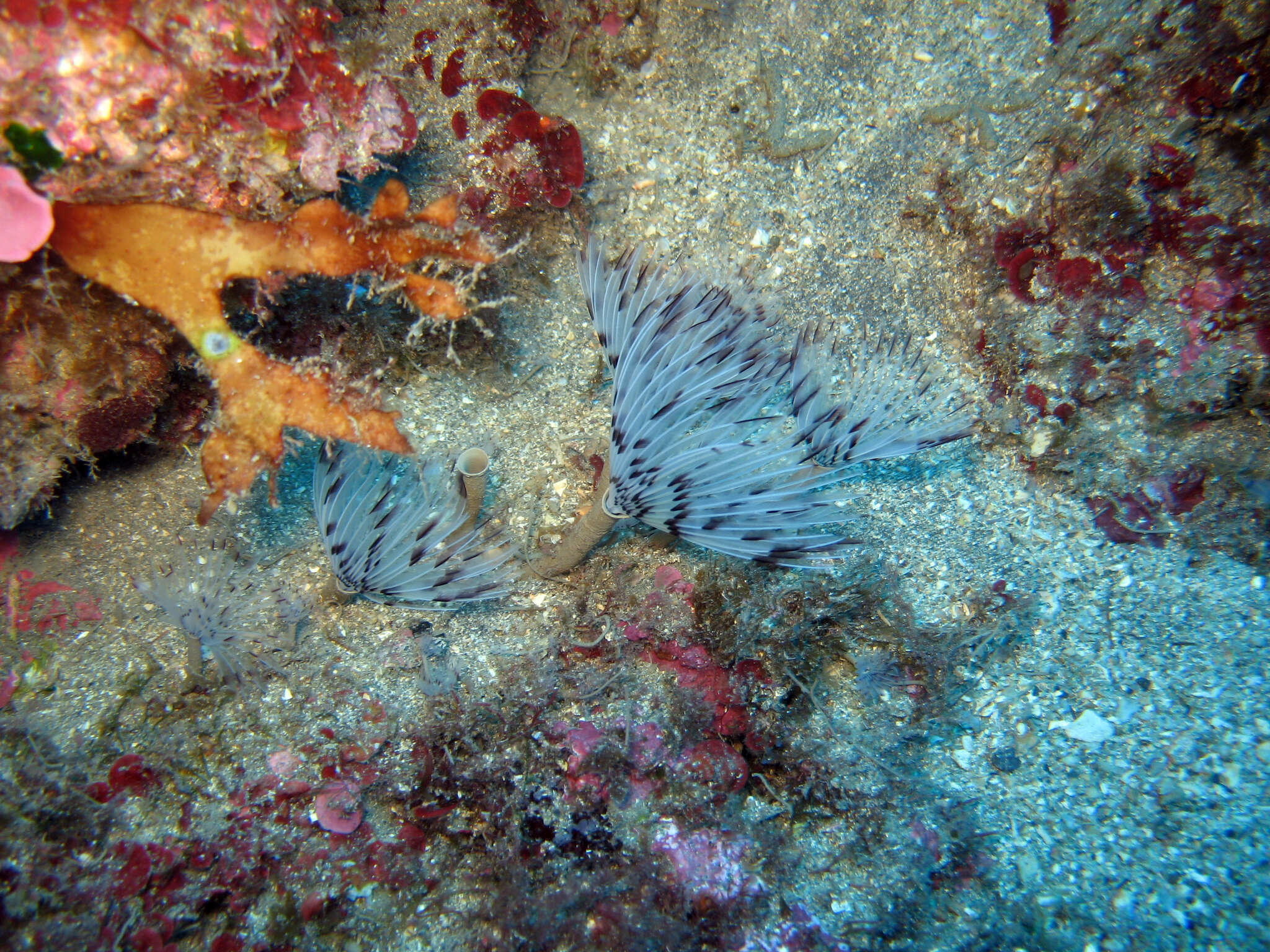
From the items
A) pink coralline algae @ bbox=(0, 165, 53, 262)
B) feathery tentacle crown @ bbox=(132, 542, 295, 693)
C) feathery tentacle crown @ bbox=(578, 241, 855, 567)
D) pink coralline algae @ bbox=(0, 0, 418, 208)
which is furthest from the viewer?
feathery tentacle crown @ bbox=(132, 542, 295, 693)

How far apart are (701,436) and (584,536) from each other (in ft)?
2.95

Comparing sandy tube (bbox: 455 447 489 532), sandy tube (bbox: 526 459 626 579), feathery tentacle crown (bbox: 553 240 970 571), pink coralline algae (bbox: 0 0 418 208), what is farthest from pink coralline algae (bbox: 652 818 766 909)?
pink coralline algae (bbox: 0 0 418 208)

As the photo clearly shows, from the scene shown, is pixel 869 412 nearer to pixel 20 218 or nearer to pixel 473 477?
pixel 473 477

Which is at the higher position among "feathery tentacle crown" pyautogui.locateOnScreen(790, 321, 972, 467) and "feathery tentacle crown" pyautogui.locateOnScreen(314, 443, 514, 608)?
"feathery tentacle crown" pyautogui.locateOnScreen(790, 321, 972, 467)

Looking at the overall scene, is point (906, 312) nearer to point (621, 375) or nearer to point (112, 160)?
point (621, 375)

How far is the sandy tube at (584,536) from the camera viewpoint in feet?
10.5

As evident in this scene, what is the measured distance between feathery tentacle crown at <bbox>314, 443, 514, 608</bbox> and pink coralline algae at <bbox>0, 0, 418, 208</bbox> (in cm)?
133

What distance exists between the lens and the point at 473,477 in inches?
134

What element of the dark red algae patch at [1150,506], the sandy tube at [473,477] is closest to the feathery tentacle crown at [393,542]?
the sandy tube at [473,477]

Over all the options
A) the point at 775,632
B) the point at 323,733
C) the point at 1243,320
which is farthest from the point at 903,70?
the point at 323,733

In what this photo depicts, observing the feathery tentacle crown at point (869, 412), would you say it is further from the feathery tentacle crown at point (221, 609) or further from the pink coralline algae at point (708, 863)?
the feathery tentacle crown at point (221, 609)

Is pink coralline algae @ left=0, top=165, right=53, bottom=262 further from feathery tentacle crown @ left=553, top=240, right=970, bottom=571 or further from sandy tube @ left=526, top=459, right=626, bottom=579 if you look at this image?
sandy tube @ left=526, top=459, right=626, bottom=579

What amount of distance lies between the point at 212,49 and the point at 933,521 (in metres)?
4.16

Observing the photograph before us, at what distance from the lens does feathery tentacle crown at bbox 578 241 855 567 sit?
292 centimetres
